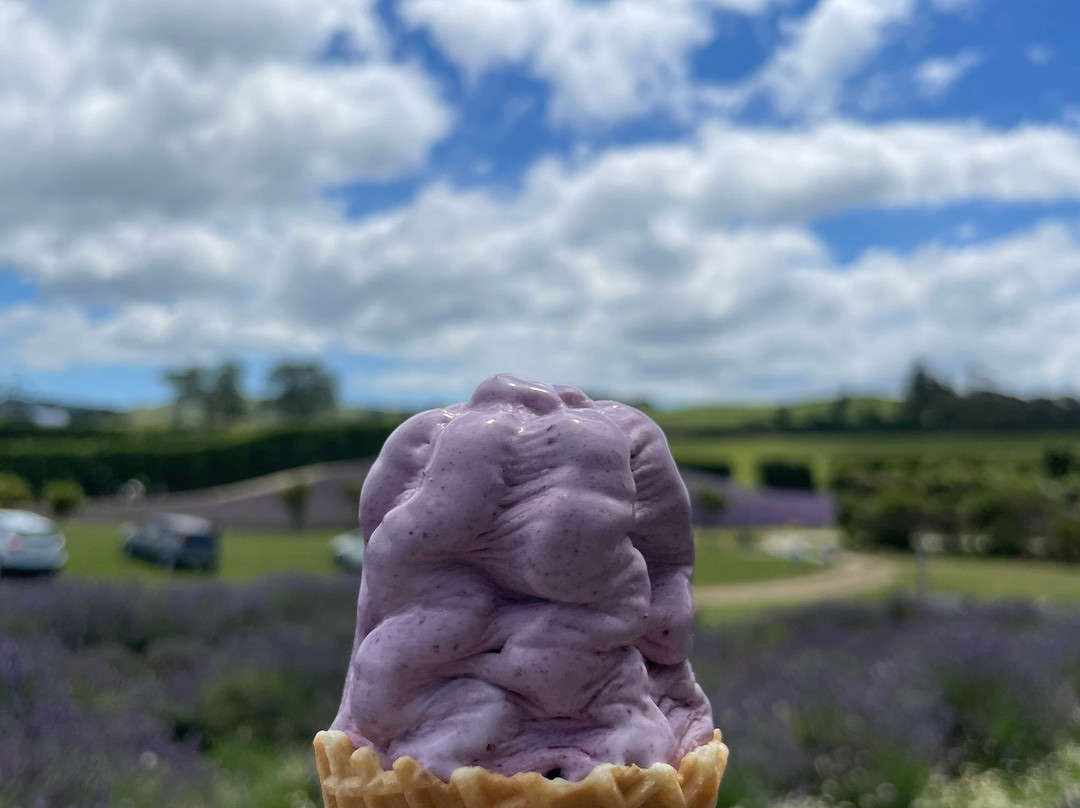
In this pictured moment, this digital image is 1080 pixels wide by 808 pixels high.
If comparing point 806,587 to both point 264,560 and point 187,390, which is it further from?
point 187,390

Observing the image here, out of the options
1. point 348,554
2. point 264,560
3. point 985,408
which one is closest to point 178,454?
point 264,560

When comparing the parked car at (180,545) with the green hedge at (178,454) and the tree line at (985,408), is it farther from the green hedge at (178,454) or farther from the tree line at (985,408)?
the tree line at (985,408)

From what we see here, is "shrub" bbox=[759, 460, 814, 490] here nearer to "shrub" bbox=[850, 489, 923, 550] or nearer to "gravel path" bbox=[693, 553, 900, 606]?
"shrub" bbox=[850, 489, 923, 550]

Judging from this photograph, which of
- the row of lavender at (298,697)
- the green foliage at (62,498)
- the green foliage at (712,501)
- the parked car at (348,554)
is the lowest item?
the green foliage at (712,501)

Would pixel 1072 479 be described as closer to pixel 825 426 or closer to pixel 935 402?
pixel 935 402

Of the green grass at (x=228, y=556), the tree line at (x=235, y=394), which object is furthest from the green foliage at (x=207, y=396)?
the green grass at (x=228, y=556)

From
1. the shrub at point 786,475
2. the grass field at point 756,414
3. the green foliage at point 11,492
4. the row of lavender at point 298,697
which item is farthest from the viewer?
the grass field at point 756,414
